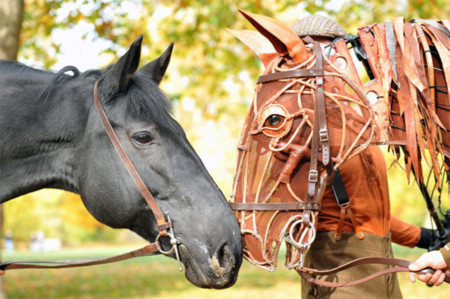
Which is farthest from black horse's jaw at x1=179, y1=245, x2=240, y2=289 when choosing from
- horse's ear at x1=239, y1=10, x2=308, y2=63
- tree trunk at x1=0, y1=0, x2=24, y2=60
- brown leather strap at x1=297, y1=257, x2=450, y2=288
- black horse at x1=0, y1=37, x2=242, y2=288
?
tree trunk at x1=0, y1=0, x2=24, y2=60

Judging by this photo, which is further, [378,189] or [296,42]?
[378,189]

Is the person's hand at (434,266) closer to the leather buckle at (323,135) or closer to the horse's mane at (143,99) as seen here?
the leather buckle at (323,135)

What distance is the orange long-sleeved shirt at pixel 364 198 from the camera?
9.50 ft

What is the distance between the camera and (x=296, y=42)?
8.70 feet

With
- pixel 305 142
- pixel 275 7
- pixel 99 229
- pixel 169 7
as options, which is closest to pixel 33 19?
pixel 169 7

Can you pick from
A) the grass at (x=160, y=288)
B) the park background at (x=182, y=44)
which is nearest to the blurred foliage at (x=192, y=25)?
the park background at (x=182, y=44)

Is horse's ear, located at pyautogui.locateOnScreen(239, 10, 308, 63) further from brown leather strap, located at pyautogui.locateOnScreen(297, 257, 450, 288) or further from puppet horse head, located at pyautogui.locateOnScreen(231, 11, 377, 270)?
brown leather strap, located at pyautogui.locateOnScreen(297, 257, 450, 288)

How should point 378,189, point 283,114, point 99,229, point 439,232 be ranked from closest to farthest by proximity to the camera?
point 283,114 → point 378,189 → point 439,232 → point 99,229

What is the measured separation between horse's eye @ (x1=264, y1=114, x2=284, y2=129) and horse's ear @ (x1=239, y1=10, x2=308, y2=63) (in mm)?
330

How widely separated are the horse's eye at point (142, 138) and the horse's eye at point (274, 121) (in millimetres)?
584

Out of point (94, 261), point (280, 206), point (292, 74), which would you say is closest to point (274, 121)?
point (292, 74)

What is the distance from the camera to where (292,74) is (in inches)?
103

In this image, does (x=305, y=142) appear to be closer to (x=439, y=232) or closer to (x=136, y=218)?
(x=136, y=218)

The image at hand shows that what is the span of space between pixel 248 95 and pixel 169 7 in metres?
6.40
